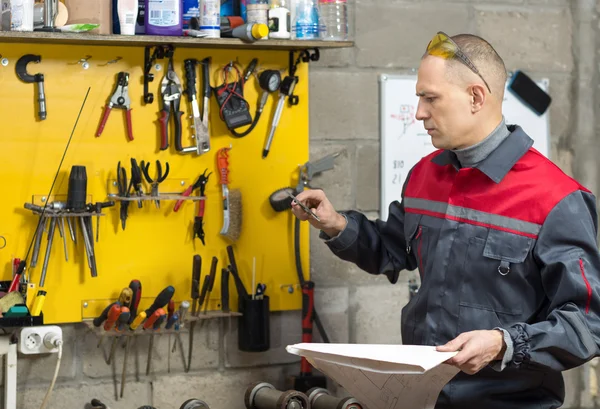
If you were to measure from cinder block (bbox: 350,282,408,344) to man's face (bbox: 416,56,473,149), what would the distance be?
0.87 metres

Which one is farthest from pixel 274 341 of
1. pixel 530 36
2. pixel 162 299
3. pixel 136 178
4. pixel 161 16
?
pixel 530 36

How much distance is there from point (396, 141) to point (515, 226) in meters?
0.90

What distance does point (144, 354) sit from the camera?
2.63 meters

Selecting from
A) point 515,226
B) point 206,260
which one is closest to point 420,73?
point 515,226

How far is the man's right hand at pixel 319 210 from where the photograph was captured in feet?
7.55

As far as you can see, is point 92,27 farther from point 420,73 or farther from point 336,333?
point 336,333

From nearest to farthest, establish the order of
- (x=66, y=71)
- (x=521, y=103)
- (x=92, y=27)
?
(x=92, y=27) → (x=66, y=71) → (x=521, y=103)

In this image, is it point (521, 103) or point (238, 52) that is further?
point (521, 103)

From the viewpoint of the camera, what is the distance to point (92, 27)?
2.34 metres

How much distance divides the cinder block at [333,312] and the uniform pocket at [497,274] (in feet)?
2.62

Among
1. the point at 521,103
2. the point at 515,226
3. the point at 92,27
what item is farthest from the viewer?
the point at 521,103

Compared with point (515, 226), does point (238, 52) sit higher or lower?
higher

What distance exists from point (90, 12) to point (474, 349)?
1.35 metres

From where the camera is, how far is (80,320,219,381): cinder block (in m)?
2.57
